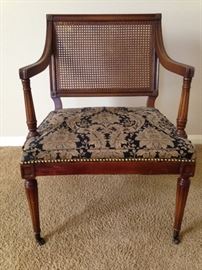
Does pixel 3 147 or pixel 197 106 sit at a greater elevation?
pixel 197 106

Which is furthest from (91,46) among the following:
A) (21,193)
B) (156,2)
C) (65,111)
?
(21,193)

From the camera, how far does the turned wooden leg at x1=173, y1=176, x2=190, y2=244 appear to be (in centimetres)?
105

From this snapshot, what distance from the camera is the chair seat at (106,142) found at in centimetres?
99

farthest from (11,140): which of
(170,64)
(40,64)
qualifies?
(170,64)

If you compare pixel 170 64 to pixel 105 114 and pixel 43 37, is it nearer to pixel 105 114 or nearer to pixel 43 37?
pixel 105 114

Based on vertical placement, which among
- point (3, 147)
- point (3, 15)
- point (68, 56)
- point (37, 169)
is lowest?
point (3, 147)

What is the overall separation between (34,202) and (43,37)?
3.21 ft

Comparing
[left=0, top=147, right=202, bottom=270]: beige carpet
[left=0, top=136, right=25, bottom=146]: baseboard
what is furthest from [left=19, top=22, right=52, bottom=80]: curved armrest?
[left=0, top=136, right=25, bottom=146]: baseboard

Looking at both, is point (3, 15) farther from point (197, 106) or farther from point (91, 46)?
point (197, 106)

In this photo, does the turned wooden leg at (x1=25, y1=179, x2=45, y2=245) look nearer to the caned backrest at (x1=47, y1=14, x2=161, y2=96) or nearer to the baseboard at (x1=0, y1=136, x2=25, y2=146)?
the caned backrest at (x1=47, y1=14, x2=161, y2=96)

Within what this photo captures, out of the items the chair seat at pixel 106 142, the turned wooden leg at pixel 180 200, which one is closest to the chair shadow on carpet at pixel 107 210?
the turned wooden leg at pixel 180 200

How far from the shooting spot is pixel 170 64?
1189 mm

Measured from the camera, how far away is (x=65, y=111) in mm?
1286

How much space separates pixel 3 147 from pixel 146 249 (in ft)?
3.94
